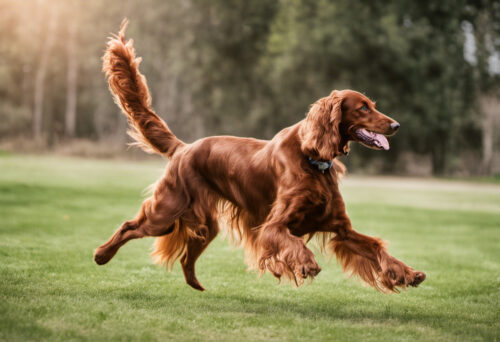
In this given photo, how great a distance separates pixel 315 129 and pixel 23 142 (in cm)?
2933

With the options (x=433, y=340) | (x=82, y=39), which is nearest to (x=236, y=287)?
(x=433, y=340)

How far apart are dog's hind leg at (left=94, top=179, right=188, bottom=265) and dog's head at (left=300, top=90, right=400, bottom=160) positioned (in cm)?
120

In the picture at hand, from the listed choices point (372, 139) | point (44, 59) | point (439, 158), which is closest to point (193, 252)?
point (372, 139)

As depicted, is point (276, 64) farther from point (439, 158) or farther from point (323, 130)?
point (323, 130)

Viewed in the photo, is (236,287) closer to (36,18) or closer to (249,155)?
(249,155)

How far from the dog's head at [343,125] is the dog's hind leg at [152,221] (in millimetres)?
1197

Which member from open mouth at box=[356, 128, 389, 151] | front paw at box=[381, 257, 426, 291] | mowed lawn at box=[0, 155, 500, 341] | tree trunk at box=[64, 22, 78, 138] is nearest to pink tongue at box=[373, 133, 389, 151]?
open mouth at box=[356, 128, 389, 151]

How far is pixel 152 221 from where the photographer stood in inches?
191

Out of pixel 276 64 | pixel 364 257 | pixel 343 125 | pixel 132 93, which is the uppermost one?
pixel 276 64

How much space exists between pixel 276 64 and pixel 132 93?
27.3 m

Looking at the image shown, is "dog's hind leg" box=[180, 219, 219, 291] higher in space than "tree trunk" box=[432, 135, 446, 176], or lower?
higher

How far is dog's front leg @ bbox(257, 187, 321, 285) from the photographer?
163 inches

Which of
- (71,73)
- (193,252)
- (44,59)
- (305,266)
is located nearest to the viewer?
(305,266)

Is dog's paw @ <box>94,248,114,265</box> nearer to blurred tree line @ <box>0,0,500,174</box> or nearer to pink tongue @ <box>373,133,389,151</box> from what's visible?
pink tongue @ <box>373,133,389,151</box>
